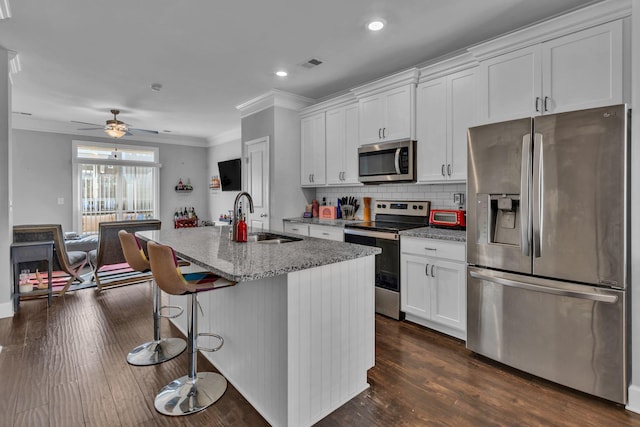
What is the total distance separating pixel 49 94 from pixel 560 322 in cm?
635

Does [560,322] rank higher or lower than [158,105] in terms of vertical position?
lower

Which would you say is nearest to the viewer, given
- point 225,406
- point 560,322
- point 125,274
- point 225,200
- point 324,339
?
point 324,339

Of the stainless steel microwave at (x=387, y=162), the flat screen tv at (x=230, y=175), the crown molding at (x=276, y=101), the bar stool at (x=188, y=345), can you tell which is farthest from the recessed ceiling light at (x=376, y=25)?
the flat screen tv at (x=230, y=175)

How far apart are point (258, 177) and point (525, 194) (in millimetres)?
3547

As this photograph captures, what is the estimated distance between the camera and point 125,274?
16.1ft

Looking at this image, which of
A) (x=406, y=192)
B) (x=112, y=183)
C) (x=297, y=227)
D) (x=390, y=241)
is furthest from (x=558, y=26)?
(x=112, y=183)

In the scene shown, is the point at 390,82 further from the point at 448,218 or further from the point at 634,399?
the point at 634,399

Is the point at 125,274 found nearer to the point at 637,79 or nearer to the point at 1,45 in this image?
the point at 1,45

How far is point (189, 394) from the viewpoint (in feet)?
6.54

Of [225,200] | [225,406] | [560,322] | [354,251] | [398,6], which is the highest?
[398,6]

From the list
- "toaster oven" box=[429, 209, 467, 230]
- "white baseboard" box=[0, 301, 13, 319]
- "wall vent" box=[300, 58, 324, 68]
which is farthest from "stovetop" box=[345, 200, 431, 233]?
"white baseboard" box=[0, 301, 13, 319]

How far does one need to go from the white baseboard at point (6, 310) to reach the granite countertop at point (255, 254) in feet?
6.93

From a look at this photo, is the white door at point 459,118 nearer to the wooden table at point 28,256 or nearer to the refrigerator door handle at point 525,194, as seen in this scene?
the refrigerator door handle at point 525,194

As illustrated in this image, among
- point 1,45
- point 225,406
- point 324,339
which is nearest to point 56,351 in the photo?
point 225,406
